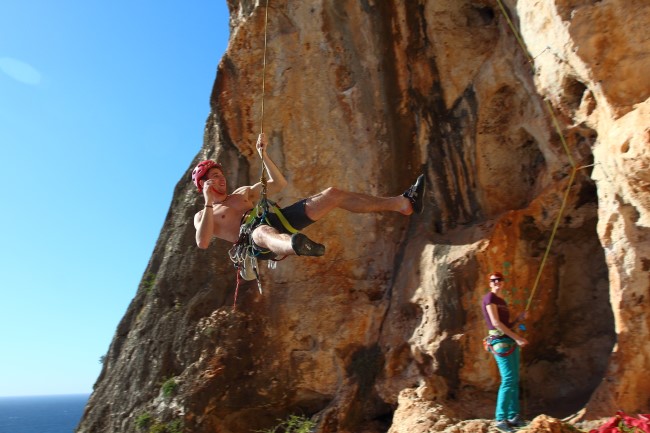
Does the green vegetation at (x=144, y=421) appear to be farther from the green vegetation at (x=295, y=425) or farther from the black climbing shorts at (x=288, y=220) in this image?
the black climbing shorts at (x=288, y=220)

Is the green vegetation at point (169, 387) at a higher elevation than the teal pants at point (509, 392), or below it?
higher

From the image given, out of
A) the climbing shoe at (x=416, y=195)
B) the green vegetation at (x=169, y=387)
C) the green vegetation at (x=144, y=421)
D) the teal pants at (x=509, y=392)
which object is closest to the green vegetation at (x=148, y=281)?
the green vegetation at (x=169, y=387)

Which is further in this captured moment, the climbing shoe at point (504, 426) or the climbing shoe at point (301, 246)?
the climbing shoe at point (504, 426)

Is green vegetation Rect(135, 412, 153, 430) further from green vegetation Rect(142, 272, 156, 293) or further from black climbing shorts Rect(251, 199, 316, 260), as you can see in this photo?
black climbing shorts Rect(251, 199, 316, 260)

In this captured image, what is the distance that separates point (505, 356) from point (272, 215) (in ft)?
7.94

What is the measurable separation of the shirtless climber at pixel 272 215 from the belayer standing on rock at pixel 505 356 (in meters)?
1.14

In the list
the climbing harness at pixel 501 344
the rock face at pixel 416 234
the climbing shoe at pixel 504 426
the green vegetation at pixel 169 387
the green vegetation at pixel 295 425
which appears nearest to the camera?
the climbing shoe at pixel 504 426

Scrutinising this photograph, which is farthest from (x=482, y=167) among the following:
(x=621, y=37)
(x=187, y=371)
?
(x=187, y=371)

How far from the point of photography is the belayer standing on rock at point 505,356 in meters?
5.01

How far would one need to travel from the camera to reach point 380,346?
7211 millimetres

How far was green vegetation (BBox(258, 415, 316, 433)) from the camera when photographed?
6991 mm

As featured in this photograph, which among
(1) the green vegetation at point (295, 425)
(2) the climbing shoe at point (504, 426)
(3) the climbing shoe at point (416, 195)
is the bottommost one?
(2) the climbing shoe at point (504, 426)

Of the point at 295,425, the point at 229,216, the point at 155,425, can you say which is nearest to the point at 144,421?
the point at 155,425

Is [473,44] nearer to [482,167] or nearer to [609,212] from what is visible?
[482,167]
